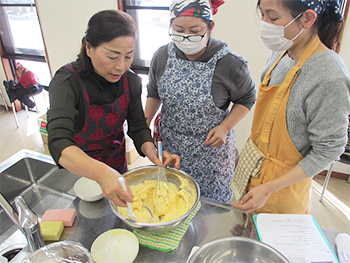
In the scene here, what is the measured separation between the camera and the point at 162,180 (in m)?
1.16

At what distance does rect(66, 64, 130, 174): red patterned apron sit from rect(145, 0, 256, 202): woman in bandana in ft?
0.93

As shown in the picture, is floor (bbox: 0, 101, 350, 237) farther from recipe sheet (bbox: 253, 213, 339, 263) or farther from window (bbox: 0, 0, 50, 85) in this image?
recipe sheet (bbox: 253, 213, 339, 263)

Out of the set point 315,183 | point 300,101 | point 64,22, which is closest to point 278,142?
point 300,101

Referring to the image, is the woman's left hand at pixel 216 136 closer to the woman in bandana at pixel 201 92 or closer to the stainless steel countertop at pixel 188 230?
the woman in bandana at pixel 201 92

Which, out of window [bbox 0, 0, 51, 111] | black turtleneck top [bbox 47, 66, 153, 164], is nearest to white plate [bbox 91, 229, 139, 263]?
black turtleneck top [bbox 47, 66, 153, 164]

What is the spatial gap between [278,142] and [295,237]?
41cm

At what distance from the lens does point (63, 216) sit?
100 centimetres

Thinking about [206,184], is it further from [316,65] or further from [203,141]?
[316,65]

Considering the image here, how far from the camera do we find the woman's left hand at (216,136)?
4.63 ft

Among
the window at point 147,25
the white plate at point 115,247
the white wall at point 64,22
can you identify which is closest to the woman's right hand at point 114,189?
the white plate at point 115,247

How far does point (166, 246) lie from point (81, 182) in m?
0.56

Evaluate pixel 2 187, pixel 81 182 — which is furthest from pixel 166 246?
pixel 2 187

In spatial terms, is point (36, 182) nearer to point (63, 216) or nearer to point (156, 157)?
point (63, 216)

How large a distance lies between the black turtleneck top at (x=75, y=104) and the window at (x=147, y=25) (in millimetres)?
1960
